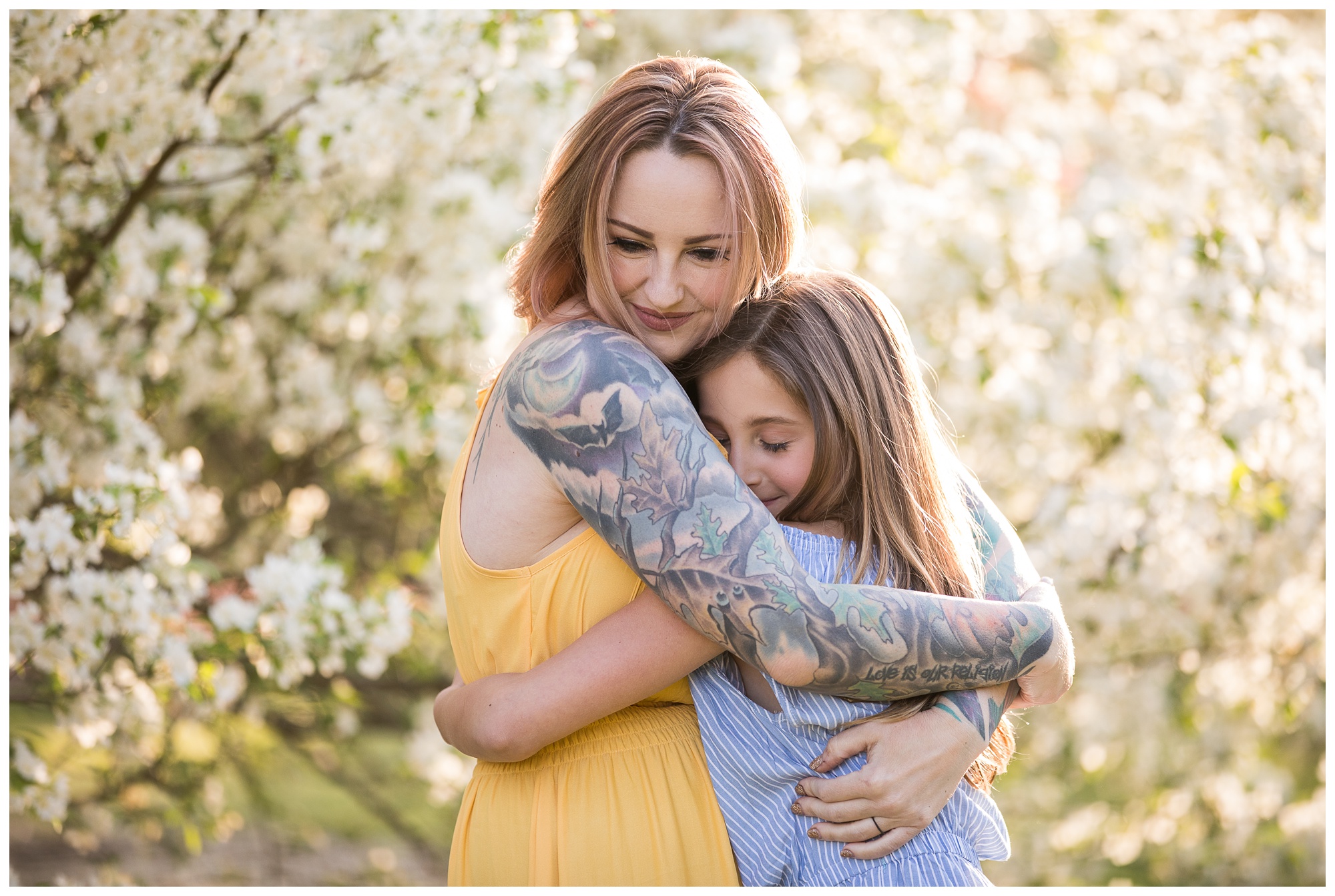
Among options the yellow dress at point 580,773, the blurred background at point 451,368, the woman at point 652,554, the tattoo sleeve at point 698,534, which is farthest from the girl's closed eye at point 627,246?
the blurred background at point 451,368

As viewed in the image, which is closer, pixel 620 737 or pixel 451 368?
pixel 620 737

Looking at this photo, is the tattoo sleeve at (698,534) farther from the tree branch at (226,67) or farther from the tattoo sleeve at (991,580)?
the tree branch at (226,67)

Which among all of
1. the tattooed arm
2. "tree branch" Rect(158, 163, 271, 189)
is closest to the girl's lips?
the tattooed arm

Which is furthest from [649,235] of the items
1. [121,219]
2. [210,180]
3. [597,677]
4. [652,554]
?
[121,219]

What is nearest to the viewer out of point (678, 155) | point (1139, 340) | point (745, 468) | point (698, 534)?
point (698, 534)

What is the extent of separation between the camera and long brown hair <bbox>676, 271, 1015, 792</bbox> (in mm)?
1879

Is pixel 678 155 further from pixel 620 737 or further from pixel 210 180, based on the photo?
pixel 210 180

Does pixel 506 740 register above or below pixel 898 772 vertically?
above

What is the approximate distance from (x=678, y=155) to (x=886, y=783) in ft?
3.66

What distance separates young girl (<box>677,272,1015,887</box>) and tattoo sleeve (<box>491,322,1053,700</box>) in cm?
15

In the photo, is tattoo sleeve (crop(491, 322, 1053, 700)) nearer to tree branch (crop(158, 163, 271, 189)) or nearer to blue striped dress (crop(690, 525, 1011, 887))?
blue striped dress (crop(690, 525, 1011, 887))

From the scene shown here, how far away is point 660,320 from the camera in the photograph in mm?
1902

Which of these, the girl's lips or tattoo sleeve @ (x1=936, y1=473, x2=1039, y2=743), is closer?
tattoo sleeve @ (x1=936, y1=473, x2=1039, y2=743)

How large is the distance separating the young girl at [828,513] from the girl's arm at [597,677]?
172mm
